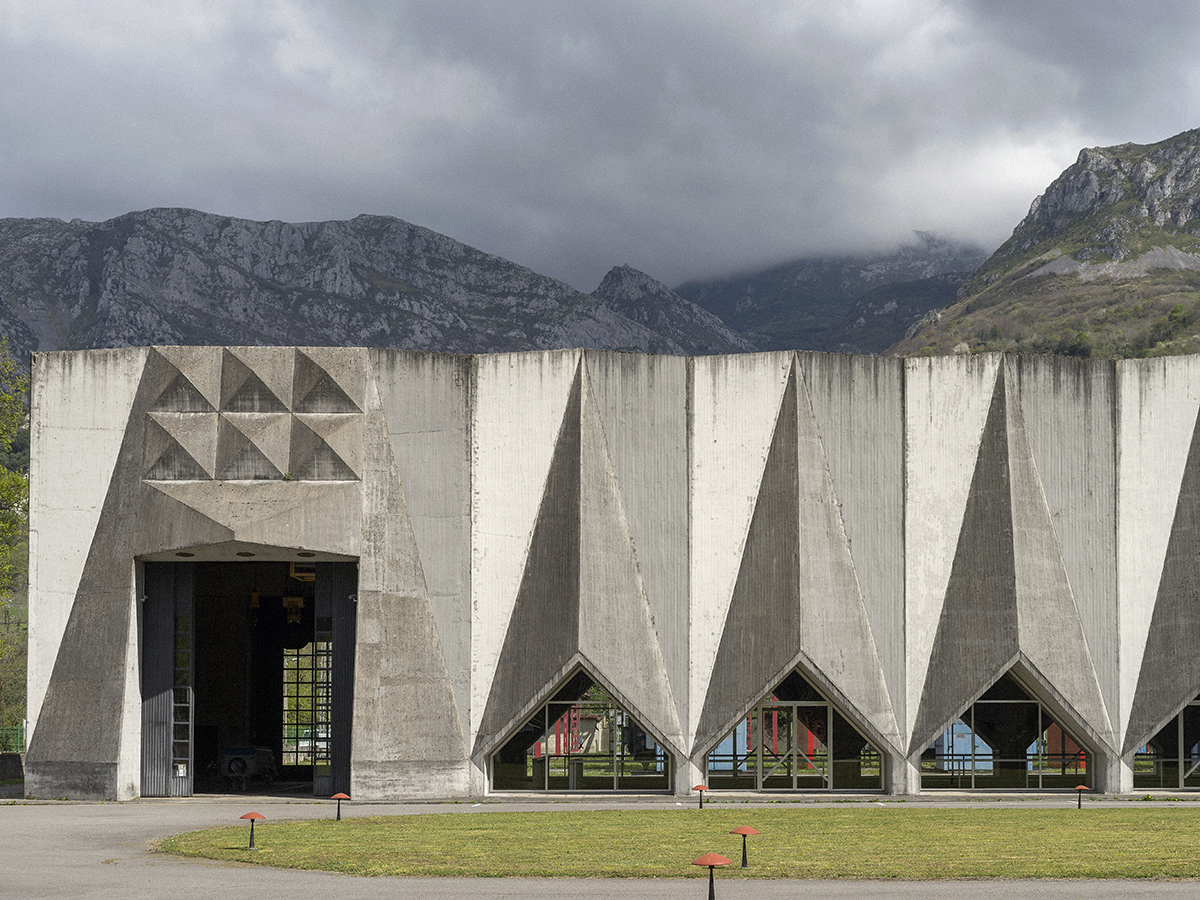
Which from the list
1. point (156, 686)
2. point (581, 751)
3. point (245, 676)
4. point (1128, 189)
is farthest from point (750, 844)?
point (1128, 189)

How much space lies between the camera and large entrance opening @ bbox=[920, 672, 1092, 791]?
107 ft

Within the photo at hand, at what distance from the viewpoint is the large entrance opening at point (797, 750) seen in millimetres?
32031

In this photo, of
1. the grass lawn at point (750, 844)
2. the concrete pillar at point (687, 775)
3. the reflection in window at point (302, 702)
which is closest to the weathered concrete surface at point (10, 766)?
the reflection in window at point (302, 702)

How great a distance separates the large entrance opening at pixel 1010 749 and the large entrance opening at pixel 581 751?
25.5ft

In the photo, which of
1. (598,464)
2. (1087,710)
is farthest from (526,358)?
(1087,710)

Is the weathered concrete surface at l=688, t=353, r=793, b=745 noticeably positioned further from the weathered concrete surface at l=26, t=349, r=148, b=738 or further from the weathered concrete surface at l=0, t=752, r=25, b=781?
the weathered concrete surface at l=0, t=752, r=25, b=781

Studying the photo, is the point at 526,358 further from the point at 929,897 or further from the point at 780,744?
the point at 929,897

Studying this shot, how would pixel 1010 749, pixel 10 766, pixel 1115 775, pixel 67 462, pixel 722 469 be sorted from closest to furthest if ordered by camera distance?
pixel 67 462, pixel 1115 775, pixel 722 469, pixel 1010 749, pixel 10 766

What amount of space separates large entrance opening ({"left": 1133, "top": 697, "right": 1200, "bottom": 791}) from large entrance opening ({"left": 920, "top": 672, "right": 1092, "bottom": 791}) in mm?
1662

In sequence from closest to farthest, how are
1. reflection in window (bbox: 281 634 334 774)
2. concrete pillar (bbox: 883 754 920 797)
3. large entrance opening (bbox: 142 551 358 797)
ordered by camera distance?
large entrance opening (bbox: 142 551 358 797)
concrete pillar (bbox: 883 754 920 797)
reflection in window (bbox: 281 634 334 774)

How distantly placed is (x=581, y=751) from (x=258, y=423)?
11.8 m

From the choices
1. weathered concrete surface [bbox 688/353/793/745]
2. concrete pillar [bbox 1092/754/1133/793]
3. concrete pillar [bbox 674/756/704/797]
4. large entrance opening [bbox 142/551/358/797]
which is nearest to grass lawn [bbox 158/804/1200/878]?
concrete pillar [bbox 674/756/704/797]

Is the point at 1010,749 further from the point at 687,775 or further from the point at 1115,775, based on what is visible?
the point at 687,775

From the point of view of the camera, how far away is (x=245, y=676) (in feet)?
138
